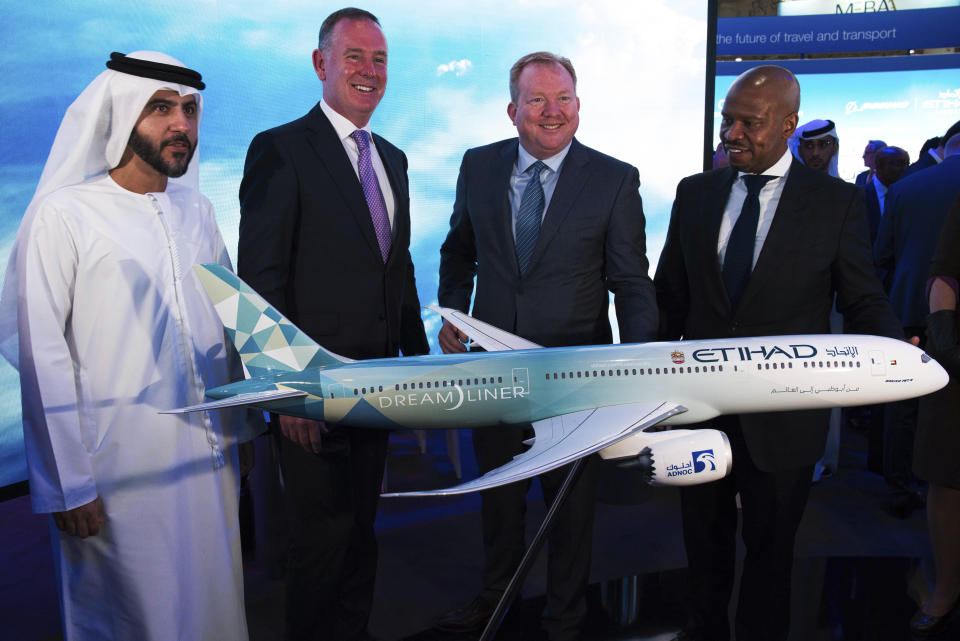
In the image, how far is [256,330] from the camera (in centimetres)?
368

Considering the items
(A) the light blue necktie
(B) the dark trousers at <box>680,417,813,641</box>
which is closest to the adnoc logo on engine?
(B) the dark trousers at <box>680,417,813,641</box>

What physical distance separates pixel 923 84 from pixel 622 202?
1783 centimetres

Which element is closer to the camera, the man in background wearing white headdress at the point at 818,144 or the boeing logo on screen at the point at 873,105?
the man in background wearing white headdress at the point at 818,144

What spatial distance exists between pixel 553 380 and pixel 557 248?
3.98ft

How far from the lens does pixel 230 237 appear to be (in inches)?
240

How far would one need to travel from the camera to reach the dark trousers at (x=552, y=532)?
15.6 ft

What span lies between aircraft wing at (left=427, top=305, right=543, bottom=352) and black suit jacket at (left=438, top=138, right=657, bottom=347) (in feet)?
1.08

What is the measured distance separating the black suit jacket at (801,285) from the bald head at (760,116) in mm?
236

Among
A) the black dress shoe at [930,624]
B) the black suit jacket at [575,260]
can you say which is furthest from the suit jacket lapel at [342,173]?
the black dress shoe at [930,624]

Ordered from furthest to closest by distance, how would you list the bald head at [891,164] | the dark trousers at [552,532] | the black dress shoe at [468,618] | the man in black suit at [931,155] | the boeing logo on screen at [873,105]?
the boeing logo on screen at [873,105]
the bald head at [891,164]
the man in black suit at [931,155]
the black dress shoe at [468,618]
the dark trousers at [552,532]

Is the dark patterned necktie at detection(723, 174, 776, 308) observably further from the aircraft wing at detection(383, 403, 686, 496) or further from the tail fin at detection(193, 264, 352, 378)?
the tail fin at detection(193, 264, 352, 378)

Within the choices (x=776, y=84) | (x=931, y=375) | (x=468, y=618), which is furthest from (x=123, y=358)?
(x=931, y=375)

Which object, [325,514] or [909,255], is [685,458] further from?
[909,255]

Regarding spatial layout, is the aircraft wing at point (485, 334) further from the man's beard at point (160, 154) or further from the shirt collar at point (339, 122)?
the man's beard at point (160, 154)
